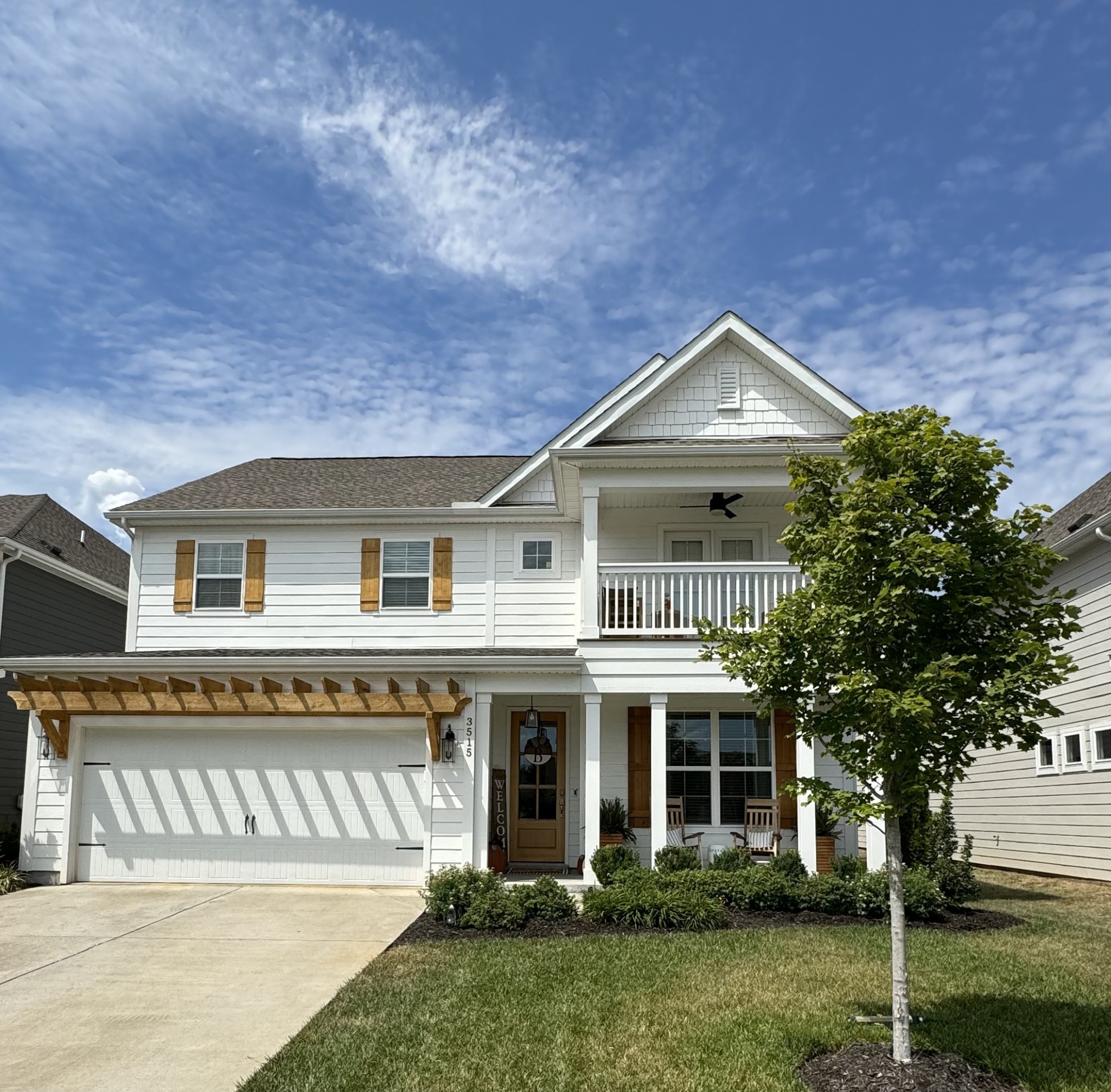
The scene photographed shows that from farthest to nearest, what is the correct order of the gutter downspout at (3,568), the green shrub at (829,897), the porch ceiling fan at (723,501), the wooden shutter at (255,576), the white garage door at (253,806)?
the gutter downspout at (3,568)
the wooden shutter at (255,576)
the porch ceiling fan at (723,501)
the white garage door at (253,806)
the green shrub at (829,897)

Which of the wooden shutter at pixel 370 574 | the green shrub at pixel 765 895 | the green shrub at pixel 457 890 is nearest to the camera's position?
the green shrub at pixel 457 890

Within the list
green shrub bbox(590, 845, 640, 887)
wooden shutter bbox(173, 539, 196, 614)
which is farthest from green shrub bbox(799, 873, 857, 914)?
wooden shutter bbox(173, 539, 196, 614)

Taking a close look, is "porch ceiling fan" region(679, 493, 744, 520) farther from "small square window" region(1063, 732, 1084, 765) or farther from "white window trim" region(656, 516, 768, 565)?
"small square window" region(1063, 732, 1084, 765)

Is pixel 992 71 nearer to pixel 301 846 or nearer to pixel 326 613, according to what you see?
pixel 326 613

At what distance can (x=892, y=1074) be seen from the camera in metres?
6.21

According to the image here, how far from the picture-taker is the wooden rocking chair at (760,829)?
14.3 meters

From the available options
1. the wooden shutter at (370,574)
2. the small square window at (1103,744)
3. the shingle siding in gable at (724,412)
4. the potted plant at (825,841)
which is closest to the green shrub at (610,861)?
the potted plant at (825,841)

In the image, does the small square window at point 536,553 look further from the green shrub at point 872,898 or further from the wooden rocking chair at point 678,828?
the green shrub at point 872,898

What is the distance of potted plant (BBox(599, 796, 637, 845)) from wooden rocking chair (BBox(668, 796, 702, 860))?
0.62 meters

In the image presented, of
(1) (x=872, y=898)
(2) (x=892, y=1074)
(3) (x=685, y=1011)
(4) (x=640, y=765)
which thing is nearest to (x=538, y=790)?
(4) (x=640, y=765)

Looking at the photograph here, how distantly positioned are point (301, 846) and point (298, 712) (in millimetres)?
1877

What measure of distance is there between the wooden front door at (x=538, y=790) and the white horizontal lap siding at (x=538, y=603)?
1.20m

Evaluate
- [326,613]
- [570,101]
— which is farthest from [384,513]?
[570,101]

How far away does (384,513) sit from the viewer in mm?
16219
